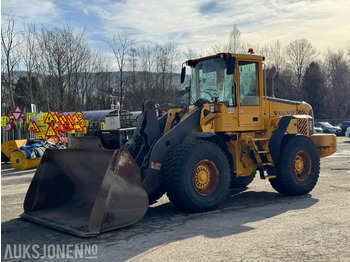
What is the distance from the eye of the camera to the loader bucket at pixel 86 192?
591 cm

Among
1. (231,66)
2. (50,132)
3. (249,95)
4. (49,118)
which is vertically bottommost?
(50,132)

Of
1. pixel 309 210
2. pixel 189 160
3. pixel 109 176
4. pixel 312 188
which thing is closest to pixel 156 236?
pixel 109 176

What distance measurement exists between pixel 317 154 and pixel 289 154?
89 centimetres

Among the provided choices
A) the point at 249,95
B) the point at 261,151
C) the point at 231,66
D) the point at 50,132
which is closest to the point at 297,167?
the point at 261,151

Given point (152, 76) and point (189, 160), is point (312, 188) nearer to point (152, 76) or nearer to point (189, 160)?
point (189, 160)

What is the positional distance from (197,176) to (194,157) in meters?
0.38

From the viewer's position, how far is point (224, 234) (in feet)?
19.4

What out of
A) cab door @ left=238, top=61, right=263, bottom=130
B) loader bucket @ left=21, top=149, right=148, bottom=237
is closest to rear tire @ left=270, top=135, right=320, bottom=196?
cab door @ left=238, top=61, right=263, bottom=130

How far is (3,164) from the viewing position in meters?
18.0

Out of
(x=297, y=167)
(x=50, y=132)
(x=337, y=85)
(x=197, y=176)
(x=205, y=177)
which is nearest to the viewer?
(x=197, y=176)

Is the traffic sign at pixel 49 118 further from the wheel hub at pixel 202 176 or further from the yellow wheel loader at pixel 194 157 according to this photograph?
the wheel hub at pixel 202 176

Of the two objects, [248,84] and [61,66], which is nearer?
[248,84]

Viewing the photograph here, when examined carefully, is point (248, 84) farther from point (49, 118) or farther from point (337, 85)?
point (337, 85)

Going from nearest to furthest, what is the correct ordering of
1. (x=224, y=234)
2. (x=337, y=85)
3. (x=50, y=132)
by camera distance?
(x=224, y=234)
(x=50, y=132)
(x=337, y=85)
